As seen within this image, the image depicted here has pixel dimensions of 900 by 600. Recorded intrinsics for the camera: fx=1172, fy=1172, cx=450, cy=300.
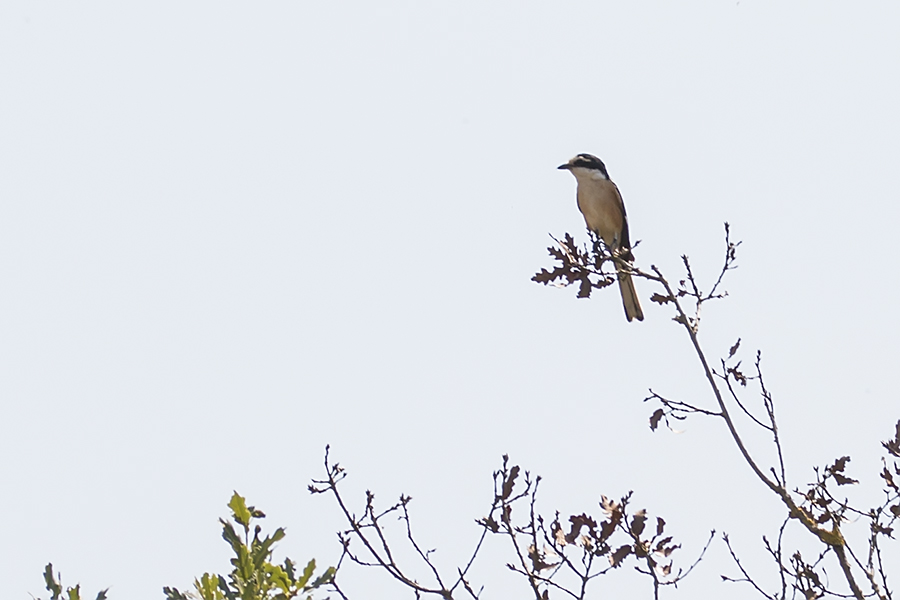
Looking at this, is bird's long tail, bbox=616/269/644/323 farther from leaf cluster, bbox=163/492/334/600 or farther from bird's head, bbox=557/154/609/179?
leaf cluster, bbox=163/492/334/600

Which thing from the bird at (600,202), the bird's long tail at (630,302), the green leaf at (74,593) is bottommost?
the green leaf at (74,593)

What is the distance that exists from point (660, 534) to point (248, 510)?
5.77 feet

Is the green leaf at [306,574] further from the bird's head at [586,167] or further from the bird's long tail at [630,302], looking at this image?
the bird's head at [586,167]

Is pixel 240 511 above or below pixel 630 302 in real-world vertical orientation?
below

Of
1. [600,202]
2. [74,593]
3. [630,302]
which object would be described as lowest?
[74,593]

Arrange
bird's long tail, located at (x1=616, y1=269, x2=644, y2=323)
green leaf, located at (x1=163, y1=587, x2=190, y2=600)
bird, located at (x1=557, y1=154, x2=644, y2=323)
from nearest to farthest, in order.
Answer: green leaf, located at (x1=163, y1=587, x2=190, y2=600)
bird's long tail, located at (x1=616, y1=269, x2=644, y2=323)
bird, located at (x1=557, y1=154, x2=644, y2=323)

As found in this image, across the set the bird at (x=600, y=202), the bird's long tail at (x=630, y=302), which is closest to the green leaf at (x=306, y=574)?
the bird's long tail at (x=630, y=302)

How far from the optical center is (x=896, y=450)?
5020 millimetres

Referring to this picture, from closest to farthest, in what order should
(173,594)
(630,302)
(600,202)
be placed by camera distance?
1. (173,594)
2. (630,302)
3. (600,202)

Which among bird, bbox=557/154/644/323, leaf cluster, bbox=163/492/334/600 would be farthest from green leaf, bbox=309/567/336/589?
bird, bbox=557/154/644/323

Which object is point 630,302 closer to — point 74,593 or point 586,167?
point 586,167

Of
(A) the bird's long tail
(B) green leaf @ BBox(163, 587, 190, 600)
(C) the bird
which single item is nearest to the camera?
(B) green leaf @ BBox(163, 587, 190, 600)

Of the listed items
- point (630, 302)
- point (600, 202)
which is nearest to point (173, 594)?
point (630, 302)

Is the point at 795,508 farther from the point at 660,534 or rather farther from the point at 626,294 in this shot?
the point at 626,294
